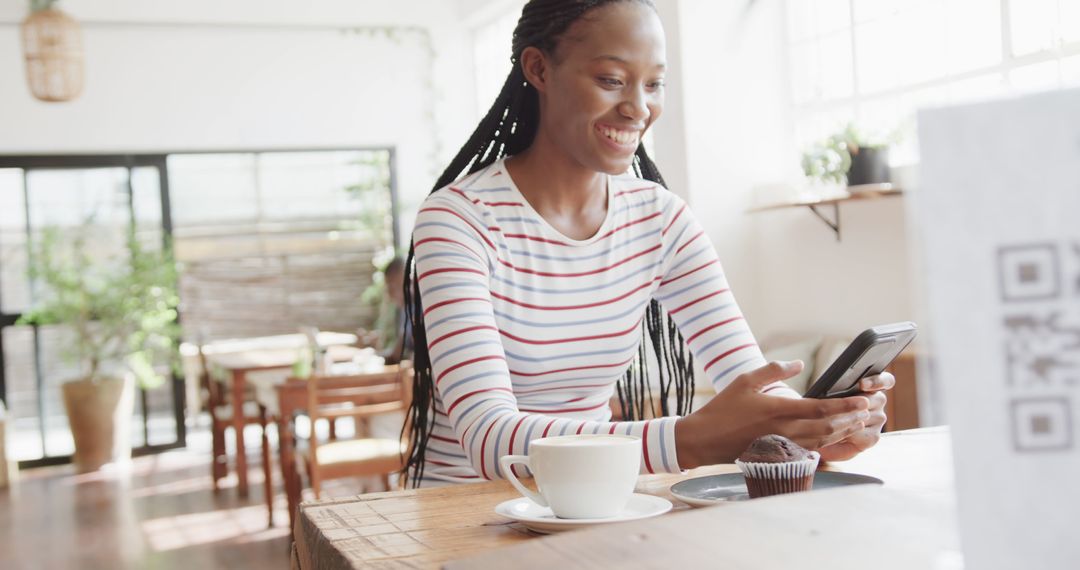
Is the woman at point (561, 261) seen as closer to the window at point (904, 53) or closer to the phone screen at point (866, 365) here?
the phone screen at point (866, 365)

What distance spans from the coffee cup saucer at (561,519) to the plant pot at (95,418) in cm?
607

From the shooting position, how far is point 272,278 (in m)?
7.21

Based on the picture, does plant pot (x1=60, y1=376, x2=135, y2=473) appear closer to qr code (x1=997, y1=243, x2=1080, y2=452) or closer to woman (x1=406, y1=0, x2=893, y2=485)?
woman (x1=406, y1=0, x2=893, y2=485)

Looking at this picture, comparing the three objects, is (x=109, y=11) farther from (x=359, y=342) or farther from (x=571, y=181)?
(x=571, y=181)

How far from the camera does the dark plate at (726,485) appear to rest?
0.94 metres

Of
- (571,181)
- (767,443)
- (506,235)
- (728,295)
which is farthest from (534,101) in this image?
(767,443)

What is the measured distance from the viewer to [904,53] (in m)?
4.04

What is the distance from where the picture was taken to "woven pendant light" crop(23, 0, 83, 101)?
573cm

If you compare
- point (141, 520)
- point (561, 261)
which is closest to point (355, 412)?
point (141, 520)

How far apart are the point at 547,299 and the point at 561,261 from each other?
0.21 ft

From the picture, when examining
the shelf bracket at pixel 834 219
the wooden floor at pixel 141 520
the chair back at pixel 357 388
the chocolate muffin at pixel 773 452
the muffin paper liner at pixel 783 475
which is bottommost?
the wooden floor at pixel 141 520

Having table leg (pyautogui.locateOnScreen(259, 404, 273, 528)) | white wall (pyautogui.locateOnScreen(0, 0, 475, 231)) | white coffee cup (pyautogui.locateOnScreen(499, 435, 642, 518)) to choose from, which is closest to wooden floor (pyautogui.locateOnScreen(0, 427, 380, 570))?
table leg (pyautogui.locateOnScreen(259, 404, 273, 528))

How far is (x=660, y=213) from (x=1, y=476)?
18.1 feet

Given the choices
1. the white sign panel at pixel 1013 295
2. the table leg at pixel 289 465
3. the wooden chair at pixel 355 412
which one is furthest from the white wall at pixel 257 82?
the white sign panel at pixel 1013 295
